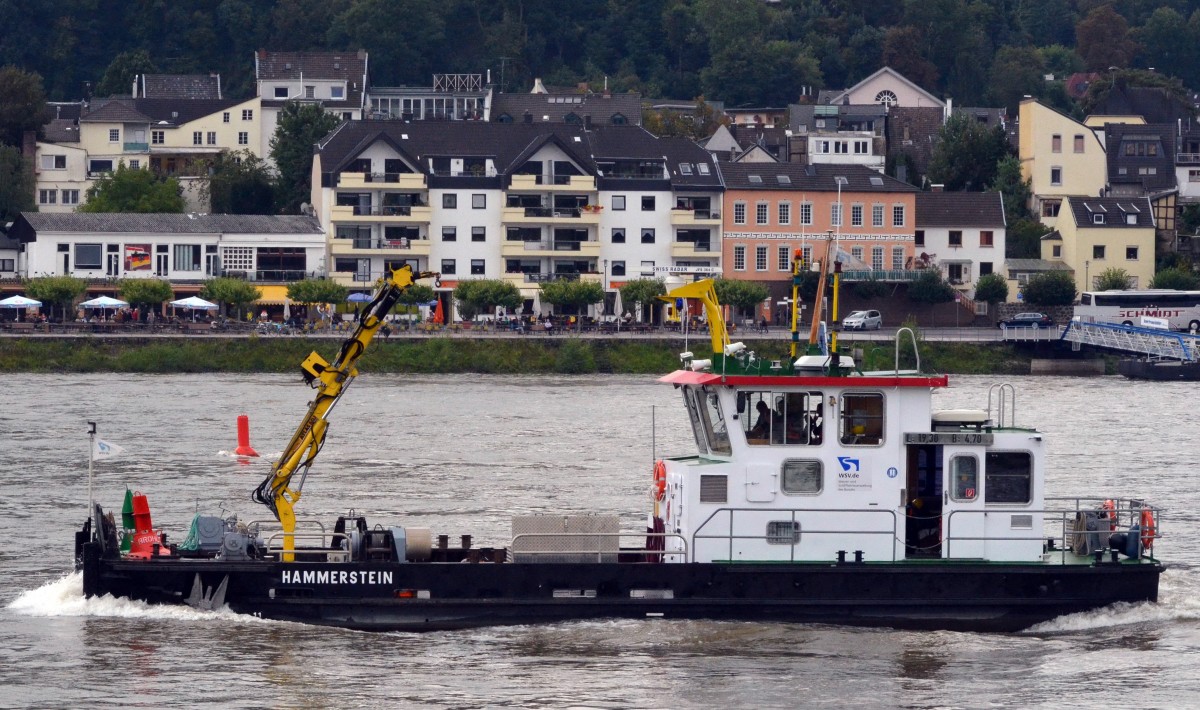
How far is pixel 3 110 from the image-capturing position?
114 m

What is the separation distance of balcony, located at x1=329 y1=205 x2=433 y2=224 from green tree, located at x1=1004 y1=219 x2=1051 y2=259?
30602 mm

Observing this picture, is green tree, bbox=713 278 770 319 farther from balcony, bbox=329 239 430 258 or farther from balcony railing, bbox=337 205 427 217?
balcony railing, bbox=337 205 427 217

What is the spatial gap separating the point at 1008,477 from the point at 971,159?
93.5 meters

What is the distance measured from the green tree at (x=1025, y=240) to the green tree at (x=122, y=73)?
6195 cm

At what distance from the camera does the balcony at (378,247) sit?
93625 millimetres

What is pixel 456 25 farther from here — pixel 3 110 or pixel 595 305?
pixel 595 305

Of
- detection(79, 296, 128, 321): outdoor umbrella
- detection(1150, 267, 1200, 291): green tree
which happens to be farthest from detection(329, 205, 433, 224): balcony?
detection(1150, 267, 1200, 291): green tree

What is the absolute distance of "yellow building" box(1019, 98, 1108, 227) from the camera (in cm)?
11094

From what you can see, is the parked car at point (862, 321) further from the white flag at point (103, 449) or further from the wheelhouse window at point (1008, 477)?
the white flag at point (103, 449)

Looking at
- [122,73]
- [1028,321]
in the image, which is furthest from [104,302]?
[122,73]

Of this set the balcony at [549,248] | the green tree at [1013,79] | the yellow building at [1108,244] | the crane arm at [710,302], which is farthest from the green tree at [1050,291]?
the crane arm at [710,302]

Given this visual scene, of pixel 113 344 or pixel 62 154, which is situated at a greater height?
pixel 62 154

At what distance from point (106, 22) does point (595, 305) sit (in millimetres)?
64340

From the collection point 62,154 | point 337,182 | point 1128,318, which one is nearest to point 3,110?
point 62,154
